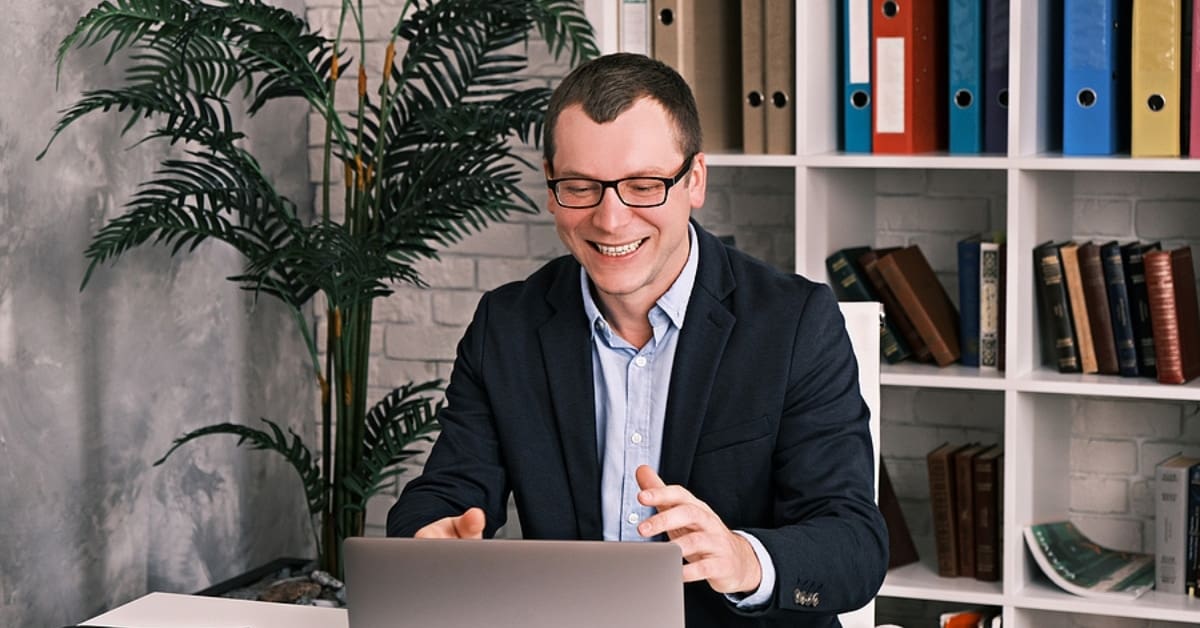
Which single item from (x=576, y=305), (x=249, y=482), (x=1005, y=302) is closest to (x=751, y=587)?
(x=576, y=305)

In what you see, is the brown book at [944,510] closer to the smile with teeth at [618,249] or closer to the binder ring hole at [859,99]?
the binder ring hole at [859,99]

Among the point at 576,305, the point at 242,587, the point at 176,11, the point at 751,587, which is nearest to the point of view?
the point at 751,587

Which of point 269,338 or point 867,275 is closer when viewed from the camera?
point 867,275

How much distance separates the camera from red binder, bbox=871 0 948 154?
→ 2586 mm

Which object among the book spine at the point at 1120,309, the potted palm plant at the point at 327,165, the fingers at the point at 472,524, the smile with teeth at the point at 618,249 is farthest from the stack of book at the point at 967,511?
the fingers at the point at 472,524

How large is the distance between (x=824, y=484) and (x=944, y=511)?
3.81ft

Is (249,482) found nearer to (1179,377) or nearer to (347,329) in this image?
(347,329)

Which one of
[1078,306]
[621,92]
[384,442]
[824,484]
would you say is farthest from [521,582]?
[1078,306]

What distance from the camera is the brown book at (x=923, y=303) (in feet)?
8.80

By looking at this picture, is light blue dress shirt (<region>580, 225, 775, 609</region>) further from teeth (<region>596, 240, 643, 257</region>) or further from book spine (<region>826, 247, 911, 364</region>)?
book spine (<region>826, 247, 911, 364</region>)

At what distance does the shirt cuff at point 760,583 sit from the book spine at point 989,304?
1.29 m

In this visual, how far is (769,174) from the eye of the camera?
117 inches

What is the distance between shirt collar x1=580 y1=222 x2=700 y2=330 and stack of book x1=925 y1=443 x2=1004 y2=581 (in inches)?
44.0

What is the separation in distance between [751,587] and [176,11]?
1382mm
